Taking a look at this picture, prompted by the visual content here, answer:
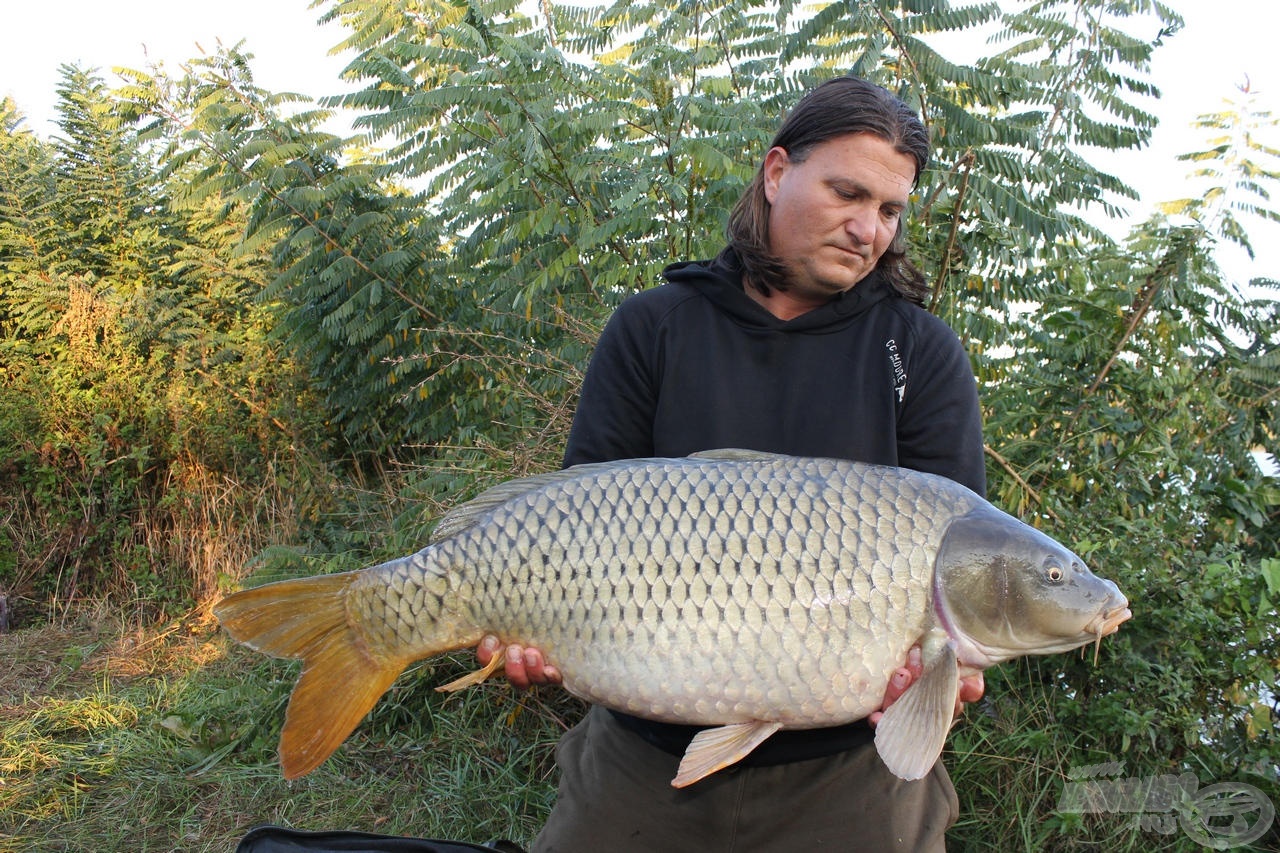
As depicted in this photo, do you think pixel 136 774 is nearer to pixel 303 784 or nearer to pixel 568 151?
pixel 303 784

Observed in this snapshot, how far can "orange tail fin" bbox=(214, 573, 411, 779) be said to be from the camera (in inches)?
54.1

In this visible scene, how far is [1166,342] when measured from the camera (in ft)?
8.63

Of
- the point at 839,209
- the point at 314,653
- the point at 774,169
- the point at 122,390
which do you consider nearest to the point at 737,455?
the point at 839,209

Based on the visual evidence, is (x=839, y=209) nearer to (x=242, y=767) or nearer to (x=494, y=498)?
(x=494, y=498)

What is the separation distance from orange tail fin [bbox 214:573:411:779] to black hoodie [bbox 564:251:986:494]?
1.51ft

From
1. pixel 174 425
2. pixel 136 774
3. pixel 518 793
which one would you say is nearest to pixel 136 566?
pixel 174 425

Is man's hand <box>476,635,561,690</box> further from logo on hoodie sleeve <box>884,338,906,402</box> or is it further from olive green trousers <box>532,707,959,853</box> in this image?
logo on hoodie sleeve <box>884,338,906,402</box>

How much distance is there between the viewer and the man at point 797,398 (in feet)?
4.60

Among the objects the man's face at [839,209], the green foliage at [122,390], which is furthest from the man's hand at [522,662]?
the green foliage at [122,390]

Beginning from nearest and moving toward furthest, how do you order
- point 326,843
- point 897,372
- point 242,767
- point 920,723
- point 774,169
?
point 920,723
point 897,372
point 774,169
point 326,843
point 242,767

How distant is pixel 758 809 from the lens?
4.59 feet

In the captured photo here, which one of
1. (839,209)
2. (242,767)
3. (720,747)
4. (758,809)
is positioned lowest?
(242,767)

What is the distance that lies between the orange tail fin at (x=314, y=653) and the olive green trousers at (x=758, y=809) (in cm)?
39

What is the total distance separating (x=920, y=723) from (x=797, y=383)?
545 millimetres
